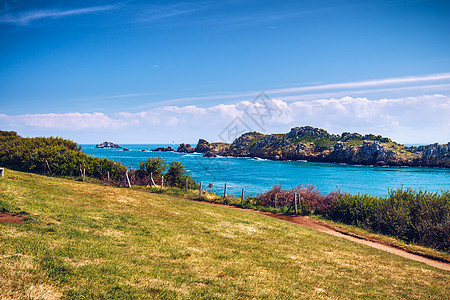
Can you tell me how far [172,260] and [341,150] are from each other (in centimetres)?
14732

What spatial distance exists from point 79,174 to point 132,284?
3597 centimetres

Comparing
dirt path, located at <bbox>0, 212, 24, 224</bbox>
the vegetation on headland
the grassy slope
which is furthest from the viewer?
the vegetation on headland

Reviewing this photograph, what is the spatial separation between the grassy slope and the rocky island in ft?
445

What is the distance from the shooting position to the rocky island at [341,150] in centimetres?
12950

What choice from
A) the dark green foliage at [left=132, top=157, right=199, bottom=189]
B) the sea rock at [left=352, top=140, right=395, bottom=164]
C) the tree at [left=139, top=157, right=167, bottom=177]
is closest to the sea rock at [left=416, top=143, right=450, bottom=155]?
the sea rock at [left=352, top=140, right=395, bottom=164]

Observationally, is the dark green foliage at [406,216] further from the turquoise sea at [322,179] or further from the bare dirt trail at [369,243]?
the turquoise sea at [322,179]

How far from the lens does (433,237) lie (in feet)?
62.0

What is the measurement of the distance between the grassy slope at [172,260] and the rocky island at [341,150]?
136 m

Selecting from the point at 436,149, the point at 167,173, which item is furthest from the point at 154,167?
the point at 436,149

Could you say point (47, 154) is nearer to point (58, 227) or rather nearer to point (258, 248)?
point (58, 227)

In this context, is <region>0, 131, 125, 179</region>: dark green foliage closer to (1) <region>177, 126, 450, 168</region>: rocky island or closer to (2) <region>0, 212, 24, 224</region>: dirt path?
(2) <region>0, 212, 24, 224</region>: dirt path

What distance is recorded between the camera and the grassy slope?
21.7 ft

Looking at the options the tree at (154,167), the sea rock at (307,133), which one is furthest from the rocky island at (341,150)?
the tree at (154,167)

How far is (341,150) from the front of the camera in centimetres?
14200
